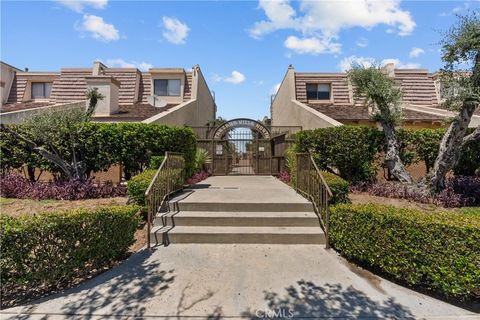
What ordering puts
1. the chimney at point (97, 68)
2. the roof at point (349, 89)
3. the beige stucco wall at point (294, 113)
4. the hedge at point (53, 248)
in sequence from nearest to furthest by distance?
the hedge at point (53, 248), the beige stucco wall at point (294, 113), the roof at point (349, 89), the chimney at point (97, 68)

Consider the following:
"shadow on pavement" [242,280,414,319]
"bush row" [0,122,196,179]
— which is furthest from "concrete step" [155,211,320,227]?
"bush row" [0,122,196,179]

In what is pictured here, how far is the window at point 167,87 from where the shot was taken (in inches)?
665

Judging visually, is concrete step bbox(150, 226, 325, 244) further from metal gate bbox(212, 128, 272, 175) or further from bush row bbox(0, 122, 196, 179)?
metal gate bbox(212, 128, 272, 175)

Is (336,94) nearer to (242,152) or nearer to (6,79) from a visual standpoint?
(242,152)

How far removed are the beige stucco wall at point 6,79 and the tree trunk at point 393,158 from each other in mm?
20412

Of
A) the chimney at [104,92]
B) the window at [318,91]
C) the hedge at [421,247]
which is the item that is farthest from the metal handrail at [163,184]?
the window at [318,91]

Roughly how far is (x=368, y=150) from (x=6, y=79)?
20.5 metres

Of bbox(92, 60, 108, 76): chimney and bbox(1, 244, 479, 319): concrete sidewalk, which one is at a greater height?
bbox(92, 60, 108, 76): chimney

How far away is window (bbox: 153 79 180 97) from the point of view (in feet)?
55.4

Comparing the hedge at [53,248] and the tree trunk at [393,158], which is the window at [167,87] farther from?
the hedge at [53,248]

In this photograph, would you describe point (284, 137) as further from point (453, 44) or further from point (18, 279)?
point (18, 279)

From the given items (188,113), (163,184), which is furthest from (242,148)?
(163,184)

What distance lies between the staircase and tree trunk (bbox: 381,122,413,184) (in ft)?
11.7

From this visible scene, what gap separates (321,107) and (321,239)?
40.7 feet
